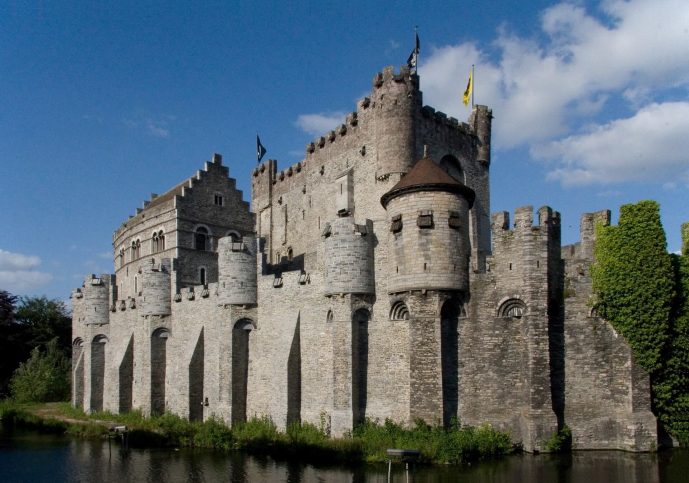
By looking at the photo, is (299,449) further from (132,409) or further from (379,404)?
(132,409)

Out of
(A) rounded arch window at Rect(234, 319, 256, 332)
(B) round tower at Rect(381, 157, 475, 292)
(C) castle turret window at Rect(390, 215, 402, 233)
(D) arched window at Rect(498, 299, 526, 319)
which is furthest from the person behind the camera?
(A) rounded arch window at Rect(234, 319, 256, 332)

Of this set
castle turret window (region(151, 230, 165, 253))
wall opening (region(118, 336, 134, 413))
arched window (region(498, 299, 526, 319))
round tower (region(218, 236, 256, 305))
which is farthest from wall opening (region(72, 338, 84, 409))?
arched window (region(498, 299, 526, 319))

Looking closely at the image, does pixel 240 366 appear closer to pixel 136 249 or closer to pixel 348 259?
pixel 348 259

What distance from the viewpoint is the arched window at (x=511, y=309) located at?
24156 millimetres

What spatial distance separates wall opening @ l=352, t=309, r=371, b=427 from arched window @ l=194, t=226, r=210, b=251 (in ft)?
56.6

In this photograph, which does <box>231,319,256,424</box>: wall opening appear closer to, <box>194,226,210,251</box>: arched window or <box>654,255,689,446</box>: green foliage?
<box>194,226,210,251</box>: arched window

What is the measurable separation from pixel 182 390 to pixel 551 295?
18.3 m

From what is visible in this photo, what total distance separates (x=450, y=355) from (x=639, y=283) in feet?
23.5

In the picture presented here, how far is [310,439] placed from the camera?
24922 millimetres

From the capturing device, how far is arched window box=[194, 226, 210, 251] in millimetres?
40188

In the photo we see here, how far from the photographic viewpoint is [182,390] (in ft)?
106

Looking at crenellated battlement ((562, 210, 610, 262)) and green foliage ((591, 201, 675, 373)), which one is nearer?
green foliage ((591, 201, 675, 373))

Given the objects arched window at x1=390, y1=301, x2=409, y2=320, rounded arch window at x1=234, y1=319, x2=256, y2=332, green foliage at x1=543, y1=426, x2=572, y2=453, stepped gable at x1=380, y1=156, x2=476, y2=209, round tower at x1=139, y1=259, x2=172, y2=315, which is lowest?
green foliage at x1=543, y1=426, x2=572, y2=453

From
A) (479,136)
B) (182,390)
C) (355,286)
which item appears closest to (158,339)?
(182,390)
